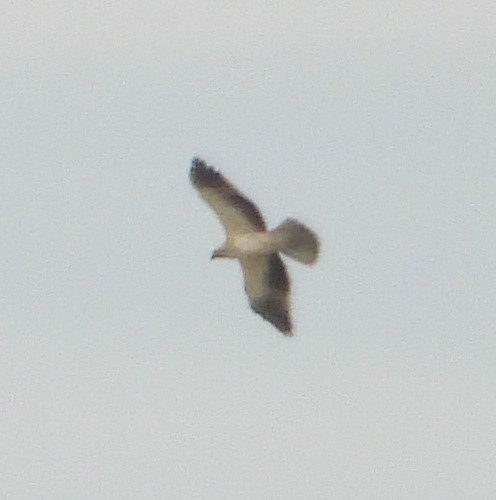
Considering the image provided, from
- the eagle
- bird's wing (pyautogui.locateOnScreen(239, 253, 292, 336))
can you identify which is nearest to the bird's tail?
the eagle

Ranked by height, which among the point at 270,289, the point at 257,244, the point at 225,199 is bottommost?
the point at 270,289

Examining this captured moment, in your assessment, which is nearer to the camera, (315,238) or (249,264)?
(315,238)

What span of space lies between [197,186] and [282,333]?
2.19 m

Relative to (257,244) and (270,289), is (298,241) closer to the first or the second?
(257,244)

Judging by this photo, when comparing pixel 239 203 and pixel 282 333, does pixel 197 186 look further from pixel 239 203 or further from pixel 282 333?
pixel 282 333

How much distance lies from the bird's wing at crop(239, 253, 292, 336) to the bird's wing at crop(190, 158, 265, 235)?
0.64 meters

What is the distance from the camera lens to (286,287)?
26547 mm

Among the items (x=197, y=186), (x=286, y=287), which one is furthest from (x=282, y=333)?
(x=197, y=186)

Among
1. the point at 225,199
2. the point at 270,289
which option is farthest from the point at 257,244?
the point at 270,289

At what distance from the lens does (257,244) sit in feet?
84.8

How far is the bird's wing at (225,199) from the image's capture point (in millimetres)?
25344

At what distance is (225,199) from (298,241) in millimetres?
946

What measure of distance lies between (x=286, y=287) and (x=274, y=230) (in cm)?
114

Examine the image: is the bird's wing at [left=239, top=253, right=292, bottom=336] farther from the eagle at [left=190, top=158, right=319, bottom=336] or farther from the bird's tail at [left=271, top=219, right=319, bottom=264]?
the bird's tail at [left=271, top=219, right=319, bottom=264]
